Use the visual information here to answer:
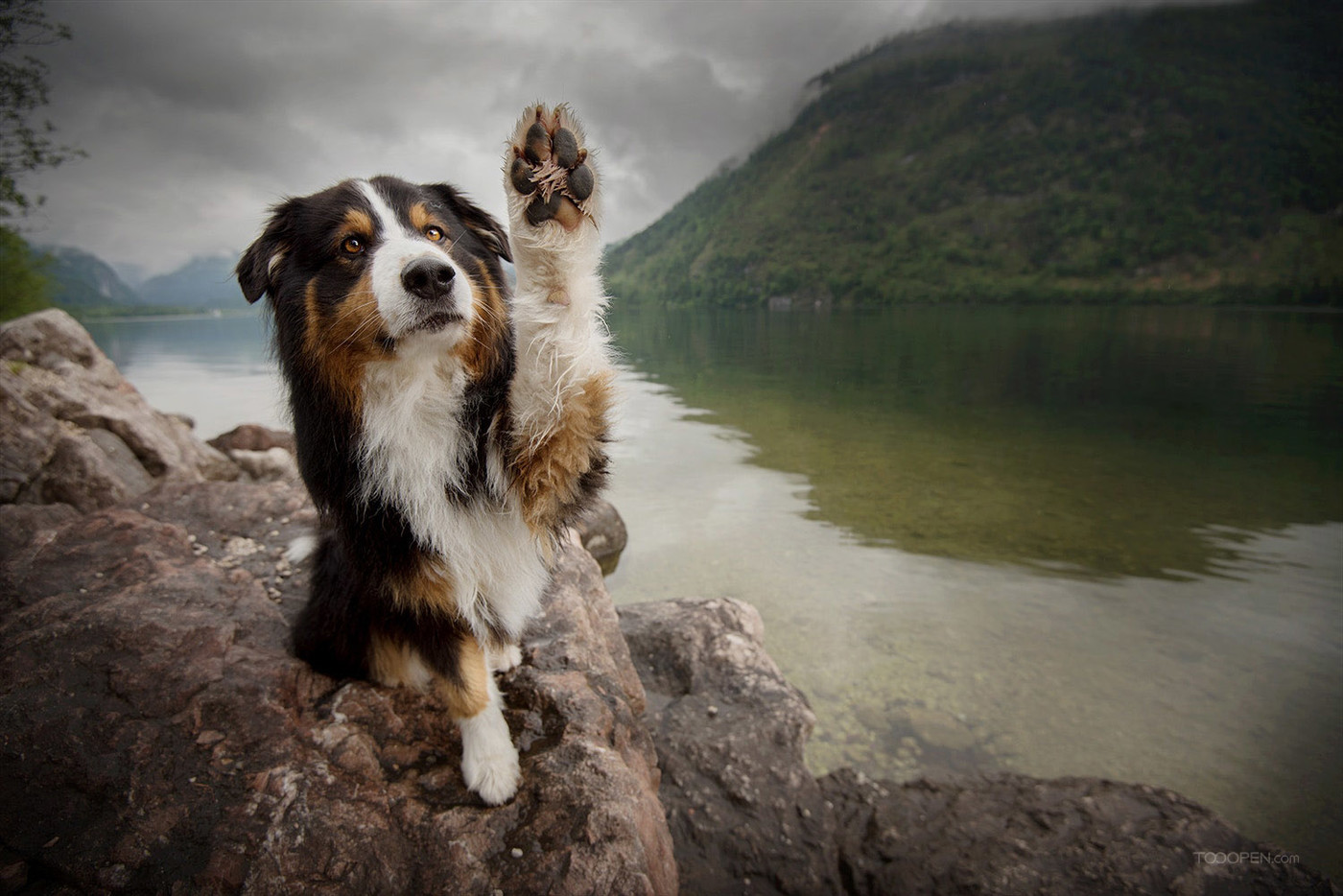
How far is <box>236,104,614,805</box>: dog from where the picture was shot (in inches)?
75.7

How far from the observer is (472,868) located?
2188 millimetres

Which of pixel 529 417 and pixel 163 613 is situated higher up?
pixel 529 417

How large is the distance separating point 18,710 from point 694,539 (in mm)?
6726

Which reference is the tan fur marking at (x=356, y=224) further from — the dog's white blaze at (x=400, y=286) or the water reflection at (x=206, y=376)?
the water reflection at (x=206, y=376)

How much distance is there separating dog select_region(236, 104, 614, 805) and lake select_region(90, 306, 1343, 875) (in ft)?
1.00

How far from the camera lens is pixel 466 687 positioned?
2.50 m

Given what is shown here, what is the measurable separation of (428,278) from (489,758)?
1.88 meters

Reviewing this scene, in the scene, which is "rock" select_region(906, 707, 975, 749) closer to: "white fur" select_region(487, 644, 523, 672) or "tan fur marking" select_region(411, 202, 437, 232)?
"white fur" select_region(487, 644, 523, 672)

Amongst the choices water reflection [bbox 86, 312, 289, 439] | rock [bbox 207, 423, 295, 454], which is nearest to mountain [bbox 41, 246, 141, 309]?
water reflection [bbox 86, 312, 289, 439]

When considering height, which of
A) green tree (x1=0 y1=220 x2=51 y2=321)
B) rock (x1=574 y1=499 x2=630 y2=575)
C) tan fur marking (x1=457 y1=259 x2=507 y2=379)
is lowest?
rock (x1=574 y1=499 x2=630 y2=575)

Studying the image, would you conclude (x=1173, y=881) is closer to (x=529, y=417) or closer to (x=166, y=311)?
(x=529, y=417)

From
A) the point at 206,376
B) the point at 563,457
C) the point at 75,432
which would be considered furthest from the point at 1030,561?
the point at 206,376

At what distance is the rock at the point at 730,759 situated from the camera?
2992 millimetres

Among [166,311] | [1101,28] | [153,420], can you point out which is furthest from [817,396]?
[1101,28]
